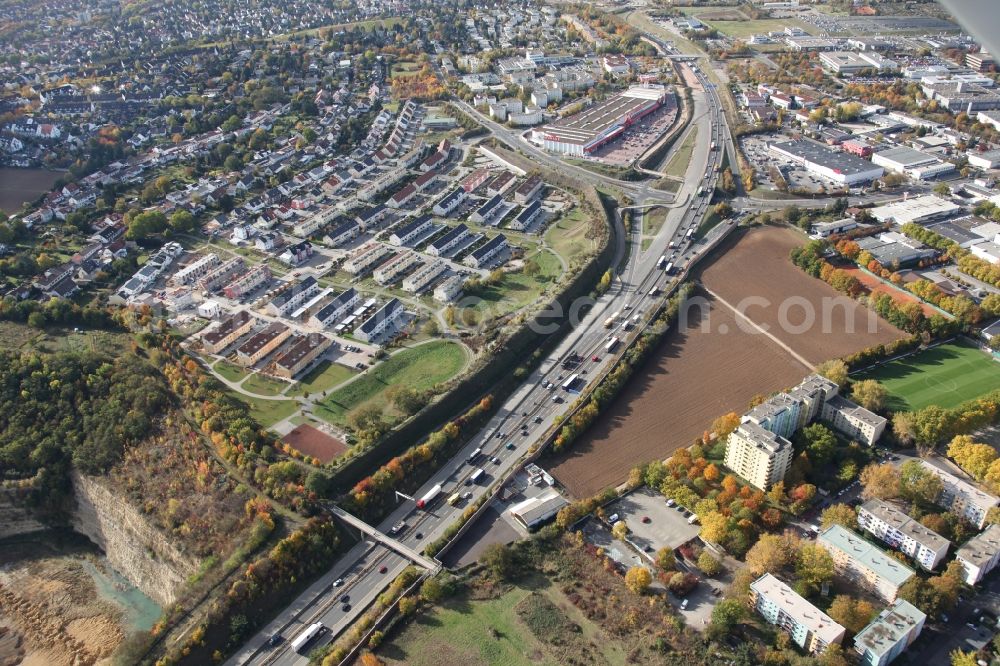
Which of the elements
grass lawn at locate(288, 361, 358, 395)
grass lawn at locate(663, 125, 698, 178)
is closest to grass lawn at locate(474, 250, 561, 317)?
grass lawn at locate(288, 361, 358, 395)

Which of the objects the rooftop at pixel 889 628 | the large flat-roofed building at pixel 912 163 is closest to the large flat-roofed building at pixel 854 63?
the large flat-roofed building at pixel 912 163

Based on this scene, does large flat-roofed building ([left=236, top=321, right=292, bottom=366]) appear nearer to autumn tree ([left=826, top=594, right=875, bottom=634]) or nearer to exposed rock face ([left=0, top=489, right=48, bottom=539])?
exposed rock face ([left=0, top=489, right=48, bottom=539])

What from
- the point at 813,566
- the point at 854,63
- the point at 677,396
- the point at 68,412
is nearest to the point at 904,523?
the point at 813,566

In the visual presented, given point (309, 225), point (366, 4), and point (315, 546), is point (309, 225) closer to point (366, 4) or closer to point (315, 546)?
point (315, 546)

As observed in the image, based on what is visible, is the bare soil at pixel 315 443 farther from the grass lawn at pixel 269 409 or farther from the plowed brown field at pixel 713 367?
the plowed brown field at pixel 713 367

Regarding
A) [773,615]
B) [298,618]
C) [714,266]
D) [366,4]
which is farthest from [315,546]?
[366,4]

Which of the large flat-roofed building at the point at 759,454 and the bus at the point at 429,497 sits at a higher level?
the large flat-roofed building at the point at 759,454
